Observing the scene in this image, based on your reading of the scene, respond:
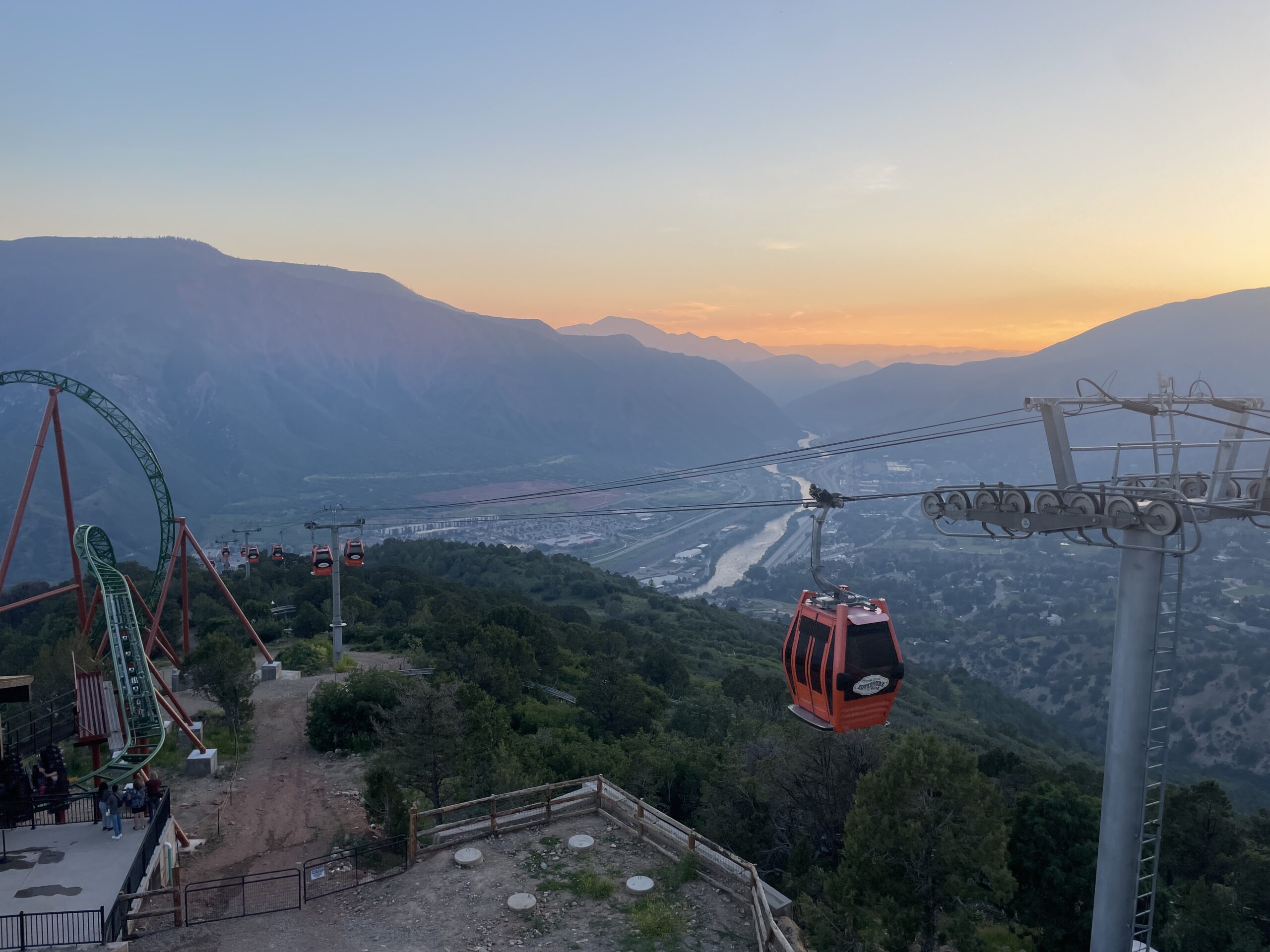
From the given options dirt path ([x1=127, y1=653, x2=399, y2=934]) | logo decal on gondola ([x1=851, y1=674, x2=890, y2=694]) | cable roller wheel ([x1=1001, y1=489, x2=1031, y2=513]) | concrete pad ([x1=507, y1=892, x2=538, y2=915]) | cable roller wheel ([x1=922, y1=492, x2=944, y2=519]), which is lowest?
dirt path ([x1=127, y1=653, x2=399, y2=934])

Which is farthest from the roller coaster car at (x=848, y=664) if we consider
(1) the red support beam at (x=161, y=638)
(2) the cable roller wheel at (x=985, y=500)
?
(1) the red support beam at (x=161, y=638)

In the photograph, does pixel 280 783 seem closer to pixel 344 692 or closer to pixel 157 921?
pixel 344 692

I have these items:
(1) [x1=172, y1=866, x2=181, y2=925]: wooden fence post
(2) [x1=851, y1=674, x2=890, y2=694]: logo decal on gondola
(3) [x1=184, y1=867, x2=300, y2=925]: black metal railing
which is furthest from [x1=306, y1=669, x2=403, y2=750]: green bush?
(2) [x1=851, y1=674, x2=890, y2=694]: logo decal on gondola

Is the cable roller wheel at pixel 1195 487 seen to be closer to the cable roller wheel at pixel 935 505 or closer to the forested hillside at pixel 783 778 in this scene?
the cable roller wheel at pixel 935 505

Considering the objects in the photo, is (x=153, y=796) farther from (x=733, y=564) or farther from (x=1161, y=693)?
(x=733, y=564)

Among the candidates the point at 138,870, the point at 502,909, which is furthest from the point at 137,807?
Answer: the point at 502,909

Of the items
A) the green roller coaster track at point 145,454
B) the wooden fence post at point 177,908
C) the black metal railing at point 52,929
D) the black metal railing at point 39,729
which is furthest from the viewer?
the green roller coaster track at point 145,454

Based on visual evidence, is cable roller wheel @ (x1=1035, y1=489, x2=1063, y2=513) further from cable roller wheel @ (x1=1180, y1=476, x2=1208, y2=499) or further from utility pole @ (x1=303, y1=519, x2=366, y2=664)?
utility pole @ (x1=303, y1=519, x2=366, y2=664)
